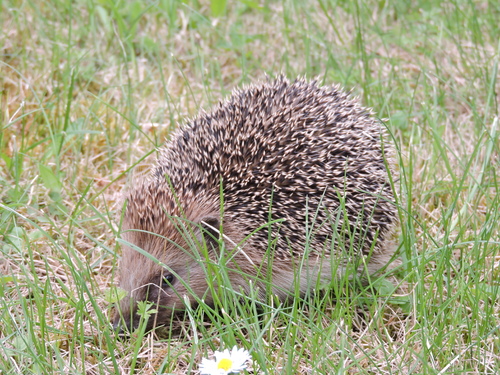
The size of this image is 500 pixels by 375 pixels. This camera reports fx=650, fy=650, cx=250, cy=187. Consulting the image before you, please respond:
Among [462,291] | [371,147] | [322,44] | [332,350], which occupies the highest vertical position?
[322,44]

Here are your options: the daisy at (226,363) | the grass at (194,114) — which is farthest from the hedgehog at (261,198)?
the daisy at (226,363)

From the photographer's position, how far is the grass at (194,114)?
3.64 metres

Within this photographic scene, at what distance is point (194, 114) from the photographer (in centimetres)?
616

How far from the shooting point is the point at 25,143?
572cm

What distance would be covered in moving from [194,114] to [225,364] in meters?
3.41

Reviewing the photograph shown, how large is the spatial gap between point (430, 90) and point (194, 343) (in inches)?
175

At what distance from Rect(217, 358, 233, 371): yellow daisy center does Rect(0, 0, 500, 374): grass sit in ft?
0.49

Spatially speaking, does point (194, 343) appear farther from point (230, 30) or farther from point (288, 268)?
point (230, 30)

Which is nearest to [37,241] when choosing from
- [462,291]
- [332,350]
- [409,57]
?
[332,350]

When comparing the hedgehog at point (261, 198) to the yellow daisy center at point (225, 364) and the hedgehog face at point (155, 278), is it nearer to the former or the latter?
the hedgehog face at point (155, 278)

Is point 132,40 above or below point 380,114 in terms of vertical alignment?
above

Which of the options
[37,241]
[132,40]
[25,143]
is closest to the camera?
[37,241]

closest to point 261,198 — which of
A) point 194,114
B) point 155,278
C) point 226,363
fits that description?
point 155,278

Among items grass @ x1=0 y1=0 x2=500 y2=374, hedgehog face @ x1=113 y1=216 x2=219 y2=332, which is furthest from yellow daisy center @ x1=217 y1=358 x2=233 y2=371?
hedgehog face @ x1=113 y1=216 x2=219 y2=332
